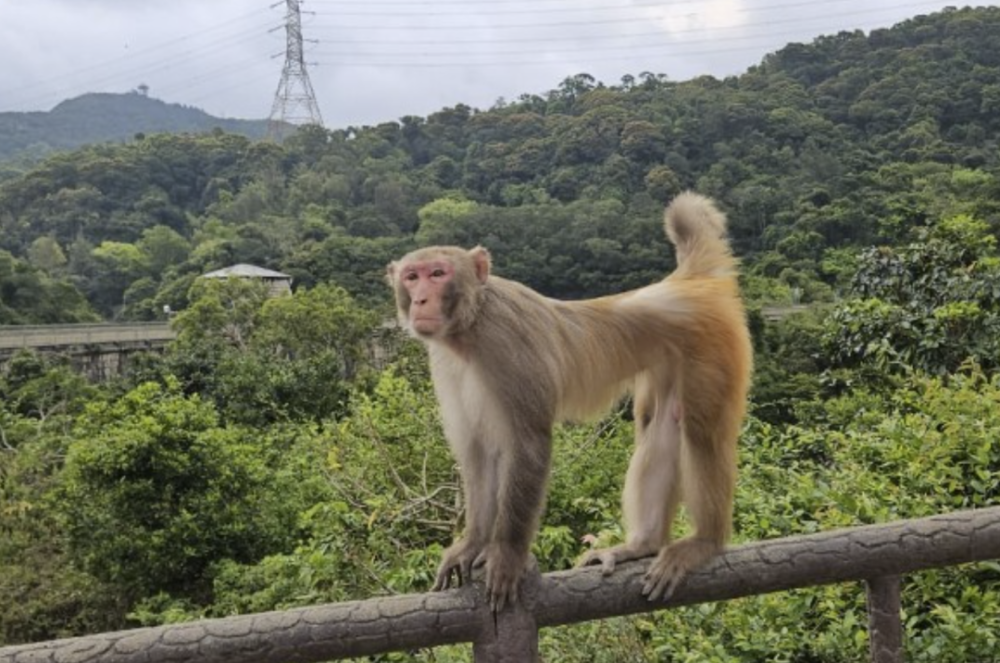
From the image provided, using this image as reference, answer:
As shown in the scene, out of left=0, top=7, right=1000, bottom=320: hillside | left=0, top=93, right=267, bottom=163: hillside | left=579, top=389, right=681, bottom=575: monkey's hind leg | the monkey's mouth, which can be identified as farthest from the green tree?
left=0, top=93, right=267, bottom=163: hillside

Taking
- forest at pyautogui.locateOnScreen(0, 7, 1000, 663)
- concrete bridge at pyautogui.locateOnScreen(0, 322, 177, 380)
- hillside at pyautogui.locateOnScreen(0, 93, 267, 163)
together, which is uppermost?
hillside at pyautogui.locateOnScreen(0, 93, 267, 163)

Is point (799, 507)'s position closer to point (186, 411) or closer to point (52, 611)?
point (186, 411)

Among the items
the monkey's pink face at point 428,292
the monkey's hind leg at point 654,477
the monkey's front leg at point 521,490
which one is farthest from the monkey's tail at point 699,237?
the monkey's front leg at point 521,490

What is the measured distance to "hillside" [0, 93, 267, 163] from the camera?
124500mm

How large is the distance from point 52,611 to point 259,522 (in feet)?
9.30

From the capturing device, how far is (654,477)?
285cm

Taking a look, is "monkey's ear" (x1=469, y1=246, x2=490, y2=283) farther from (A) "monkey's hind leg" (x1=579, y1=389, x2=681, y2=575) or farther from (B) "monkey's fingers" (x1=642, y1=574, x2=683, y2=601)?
(B) "monkey's fingers" (x1=642, y1=574, x2=683, y2=601)

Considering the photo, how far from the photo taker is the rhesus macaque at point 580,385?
2.31 m

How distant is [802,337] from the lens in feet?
61.9

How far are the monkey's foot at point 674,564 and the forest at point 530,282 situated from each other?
4.78 feet

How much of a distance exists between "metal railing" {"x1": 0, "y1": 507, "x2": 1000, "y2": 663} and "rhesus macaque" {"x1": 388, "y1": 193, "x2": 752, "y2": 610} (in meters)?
0.16

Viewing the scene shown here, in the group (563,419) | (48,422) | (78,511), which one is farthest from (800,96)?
(563,419)

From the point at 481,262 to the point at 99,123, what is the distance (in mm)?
161023

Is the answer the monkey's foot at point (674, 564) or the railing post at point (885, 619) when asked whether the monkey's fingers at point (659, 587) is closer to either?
the monkey's foot at point (674, 564)
